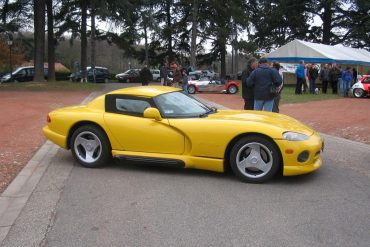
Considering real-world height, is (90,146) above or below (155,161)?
above

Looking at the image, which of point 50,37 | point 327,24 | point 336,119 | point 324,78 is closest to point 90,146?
point 336,119

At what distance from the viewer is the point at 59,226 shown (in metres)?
4.76

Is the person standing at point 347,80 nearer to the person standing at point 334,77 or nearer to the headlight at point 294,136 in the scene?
the person standing at point 334,77

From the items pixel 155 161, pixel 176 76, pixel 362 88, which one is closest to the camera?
pixel 155 161

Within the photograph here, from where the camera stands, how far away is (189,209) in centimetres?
522

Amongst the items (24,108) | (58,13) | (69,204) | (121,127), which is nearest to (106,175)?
(121,127)

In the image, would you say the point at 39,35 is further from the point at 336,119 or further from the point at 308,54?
the point at 336,119

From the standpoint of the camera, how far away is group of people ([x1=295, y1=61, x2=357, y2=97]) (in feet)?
79.1

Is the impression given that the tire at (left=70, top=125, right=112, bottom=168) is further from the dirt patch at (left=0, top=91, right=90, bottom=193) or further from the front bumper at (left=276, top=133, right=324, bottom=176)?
the front bumper at (left=276, top=133, right=324, bottom=176)

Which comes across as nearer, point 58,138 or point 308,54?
point 58,138

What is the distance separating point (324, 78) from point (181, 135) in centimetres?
2109

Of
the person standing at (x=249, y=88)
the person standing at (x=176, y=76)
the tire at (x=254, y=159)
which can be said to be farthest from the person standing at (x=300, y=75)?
the tire at (x=254, y=159)

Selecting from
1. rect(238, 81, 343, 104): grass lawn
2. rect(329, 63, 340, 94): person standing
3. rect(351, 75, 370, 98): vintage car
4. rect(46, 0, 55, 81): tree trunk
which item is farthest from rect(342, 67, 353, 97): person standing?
rect(46, 0, 55, 81): tree trunk

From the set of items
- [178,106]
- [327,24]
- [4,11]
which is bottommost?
[178,106]
